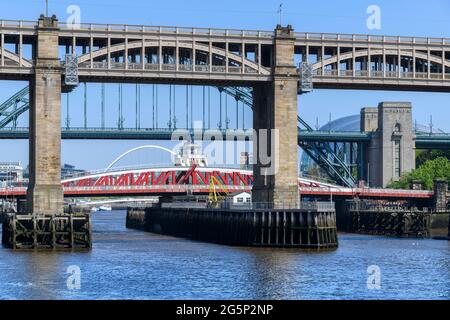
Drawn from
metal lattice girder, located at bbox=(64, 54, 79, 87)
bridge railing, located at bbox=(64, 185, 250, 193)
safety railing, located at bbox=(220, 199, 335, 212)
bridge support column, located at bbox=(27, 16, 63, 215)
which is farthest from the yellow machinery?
bridge support column, located at bbox=(27, 16, 63, 215)

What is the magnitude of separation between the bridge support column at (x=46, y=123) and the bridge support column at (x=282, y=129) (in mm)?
20638

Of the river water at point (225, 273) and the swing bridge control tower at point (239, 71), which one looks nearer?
the river water at point (225, 273)

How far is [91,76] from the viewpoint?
10956 centimetres

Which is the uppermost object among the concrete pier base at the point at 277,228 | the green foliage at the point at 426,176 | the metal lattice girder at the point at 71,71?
the metal lattice girder at the point at 71,71

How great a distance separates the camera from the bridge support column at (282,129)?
11062 cm

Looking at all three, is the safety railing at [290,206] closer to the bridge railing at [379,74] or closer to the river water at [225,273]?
the river water at [225,273]

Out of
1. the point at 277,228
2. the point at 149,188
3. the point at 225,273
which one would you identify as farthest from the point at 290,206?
the point at 149,188

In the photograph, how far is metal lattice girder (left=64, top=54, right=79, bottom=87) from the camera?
107 meters

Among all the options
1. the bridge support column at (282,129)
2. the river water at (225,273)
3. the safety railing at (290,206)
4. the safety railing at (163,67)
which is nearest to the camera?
the river water at (225,273)

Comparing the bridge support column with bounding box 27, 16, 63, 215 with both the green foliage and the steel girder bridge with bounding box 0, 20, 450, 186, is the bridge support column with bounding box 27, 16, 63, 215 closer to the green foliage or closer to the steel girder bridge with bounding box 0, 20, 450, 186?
the steel girder bridge with bounding box 0, 20, 450, 186

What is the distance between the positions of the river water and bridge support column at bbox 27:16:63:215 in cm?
648

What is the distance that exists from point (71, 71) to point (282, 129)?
20884 mm

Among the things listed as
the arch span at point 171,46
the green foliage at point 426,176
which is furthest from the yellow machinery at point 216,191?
the arch span at point 171,46
